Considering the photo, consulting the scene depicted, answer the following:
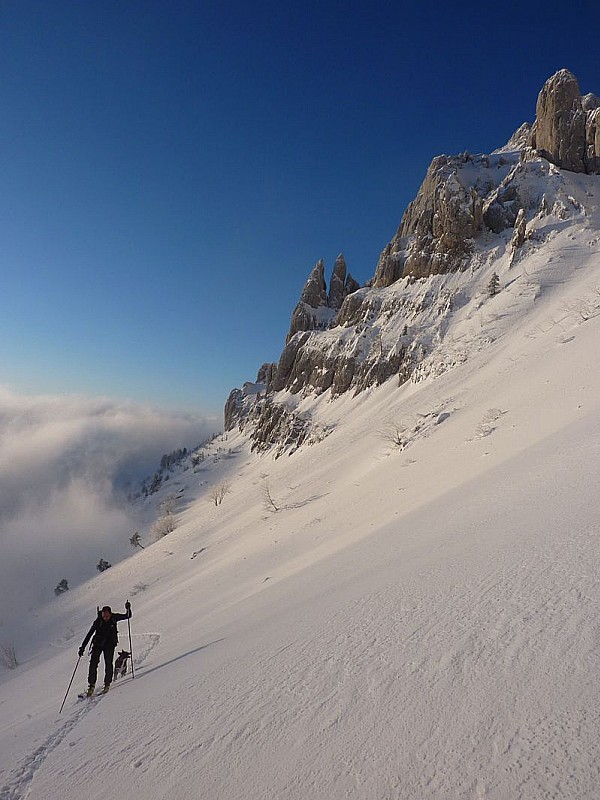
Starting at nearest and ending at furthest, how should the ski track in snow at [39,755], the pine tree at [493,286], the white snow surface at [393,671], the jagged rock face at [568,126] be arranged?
the white snow surface at [393,671]
the ski track in snow at [39,755]
the pine tree at [493,286]
the jagged rock face at [568,126]

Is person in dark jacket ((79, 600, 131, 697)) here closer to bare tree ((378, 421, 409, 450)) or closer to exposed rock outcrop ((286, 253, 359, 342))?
bare tree ((378, 421, 409, 450))

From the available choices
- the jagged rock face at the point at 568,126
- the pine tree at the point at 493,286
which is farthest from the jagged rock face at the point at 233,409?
the jagged rock face at the point at 568,126

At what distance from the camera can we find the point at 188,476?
83812 millimetres

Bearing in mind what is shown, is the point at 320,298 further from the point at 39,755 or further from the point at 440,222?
the point at 39,755

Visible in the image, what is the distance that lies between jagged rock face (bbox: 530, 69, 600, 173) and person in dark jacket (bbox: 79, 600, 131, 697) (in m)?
74.8

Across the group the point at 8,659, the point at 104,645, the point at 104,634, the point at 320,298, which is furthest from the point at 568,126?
the point at 8,659

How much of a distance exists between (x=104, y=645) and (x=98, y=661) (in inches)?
9.4

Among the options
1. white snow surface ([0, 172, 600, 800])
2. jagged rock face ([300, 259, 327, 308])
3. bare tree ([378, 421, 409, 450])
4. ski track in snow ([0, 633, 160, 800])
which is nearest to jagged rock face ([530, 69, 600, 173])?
jagged rock face ([300, 259, 327, 308])

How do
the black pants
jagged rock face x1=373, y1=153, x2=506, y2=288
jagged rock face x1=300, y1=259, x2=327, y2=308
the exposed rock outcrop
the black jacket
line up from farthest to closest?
jagged rock face x1=300, y1=259, x2=327, y2=308, the exposed rock outcrop, jagged rock face x1=373, y1=153, x2=506, y2=288, the black jacket, the black pants

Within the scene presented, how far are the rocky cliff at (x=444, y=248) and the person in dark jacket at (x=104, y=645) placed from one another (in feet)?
131

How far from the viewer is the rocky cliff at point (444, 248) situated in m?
49.3

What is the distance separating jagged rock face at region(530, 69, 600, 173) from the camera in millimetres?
56938

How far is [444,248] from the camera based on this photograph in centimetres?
5566

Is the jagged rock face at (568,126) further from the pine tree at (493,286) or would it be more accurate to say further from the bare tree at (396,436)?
the bare tree at (396,436)
